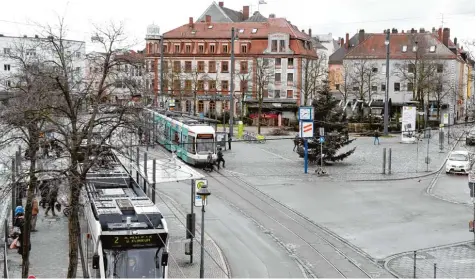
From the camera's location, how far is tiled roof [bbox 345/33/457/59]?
8562cm

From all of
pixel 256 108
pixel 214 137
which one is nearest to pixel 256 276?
pixel 214 137

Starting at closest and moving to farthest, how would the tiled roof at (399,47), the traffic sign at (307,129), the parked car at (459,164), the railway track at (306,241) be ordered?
the railway track at (306,241) → the traffic sign at (307,129) → the parked car at (459,164) → the tiled roof at (399,47)

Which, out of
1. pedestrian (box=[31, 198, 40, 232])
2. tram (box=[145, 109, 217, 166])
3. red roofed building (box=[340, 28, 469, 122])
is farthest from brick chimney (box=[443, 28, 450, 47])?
pedestrian (box=[31, 198, 40, 232])

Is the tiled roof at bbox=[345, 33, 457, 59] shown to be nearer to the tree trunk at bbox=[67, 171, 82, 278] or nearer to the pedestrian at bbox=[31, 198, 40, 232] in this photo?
the pedestrian at bbox=[31, 198, 40, 232]

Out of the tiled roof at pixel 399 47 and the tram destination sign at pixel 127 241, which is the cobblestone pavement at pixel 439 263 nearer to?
the tram destination sign at pixel 127 241

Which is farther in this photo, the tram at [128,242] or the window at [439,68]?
the window at [439,68]

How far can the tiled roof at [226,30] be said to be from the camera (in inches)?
3177

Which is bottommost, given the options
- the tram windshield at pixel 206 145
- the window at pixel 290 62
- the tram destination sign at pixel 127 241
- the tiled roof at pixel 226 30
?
the tram destination sign at pixel 127 241

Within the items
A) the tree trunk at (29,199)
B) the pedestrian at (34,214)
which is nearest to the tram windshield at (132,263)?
the tree trunk at (29,199)

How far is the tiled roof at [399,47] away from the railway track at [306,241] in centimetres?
5584

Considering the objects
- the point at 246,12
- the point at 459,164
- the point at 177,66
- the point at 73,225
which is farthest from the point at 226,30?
the point at 73,225

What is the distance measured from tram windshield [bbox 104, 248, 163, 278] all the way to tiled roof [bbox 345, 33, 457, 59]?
2802 inches

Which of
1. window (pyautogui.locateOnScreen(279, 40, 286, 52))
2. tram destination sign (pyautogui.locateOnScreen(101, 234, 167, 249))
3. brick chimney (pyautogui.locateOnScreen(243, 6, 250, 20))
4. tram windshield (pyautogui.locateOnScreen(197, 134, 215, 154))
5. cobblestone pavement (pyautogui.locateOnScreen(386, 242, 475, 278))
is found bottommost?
cobblestone pavement (pyautogui.locateOnScreen(386, 242, 475, 278))

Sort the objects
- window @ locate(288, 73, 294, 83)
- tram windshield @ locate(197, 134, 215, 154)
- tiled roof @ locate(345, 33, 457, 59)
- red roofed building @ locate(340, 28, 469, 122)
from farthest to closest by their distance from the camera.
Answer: tiled roof @ locate(345, 33, 457, 59) → red roofed building @ locate(340, 28, 469, 122) → window @ locate(288, 73, 294, 83) → tram windshield @ locate(197, 134, 215, 154)
